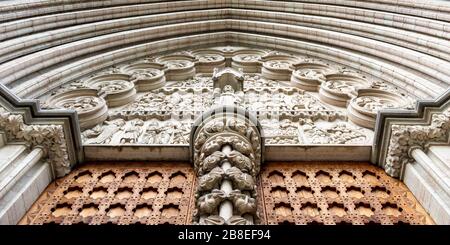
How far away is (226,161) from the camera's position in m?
4.60

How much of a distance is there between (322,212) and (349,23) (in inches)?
225

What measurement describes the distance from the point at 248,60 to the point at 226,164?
5.18 metres

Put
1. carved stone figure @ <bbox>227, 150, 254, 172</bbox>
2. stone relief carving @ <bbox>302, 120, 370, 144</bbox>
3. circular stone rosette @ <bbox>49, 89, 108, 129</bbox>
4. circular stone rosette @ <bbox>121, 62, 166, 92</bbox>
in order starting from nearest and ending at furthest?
carved stone figure @ <bbox>227, 150, 254, 172</bbox> → stone relief carving @ <bbox>302, 120, 370, 144</bbox> → circular stone rosette @ <bbox>49, 89, 108, 129</bbox> → circular stone rosette @ <bbox>121, 62, 166, 92</bbox>

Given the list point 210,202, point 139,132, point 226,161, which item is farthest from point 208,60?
point 210,202

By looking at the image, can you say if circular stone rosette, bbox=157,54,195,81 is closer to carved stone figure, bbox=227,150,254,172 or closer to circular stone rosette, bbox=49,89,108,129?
circular stone rosette, bbox=49,89,108,129

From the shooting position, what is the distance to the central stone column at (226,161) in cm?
386

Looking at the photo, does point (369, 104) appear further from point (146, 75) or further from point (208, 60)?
point (146, 75)

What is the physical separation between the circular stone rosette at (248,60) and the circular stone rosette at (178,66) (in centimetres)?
99

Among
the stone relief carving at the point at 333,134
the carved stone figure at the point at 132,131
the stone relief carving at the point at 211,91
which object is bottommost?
the stone relief carving at the point at 333,134

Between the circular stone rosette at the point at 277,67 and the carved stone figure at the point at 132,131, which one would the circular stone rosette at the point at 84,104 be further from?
the circular stone rosette at the point at 277,67

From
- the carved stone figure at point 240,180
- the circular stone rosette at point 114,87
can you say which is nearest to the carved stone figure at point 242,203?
the carved stone figure at point 240,180

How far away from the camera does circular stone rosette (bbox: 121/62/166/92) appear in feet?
26.4

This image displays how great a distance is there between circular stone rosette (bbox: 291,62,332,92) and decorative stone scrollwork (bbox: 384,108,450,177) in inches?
114

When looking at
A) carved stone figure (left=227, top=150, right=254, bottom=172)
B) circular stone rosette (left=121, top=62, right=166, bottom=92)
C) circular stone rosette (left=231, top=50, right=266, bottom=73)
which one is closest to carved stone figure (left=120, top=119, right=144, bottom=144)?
circular stone rosette (left=121, top=62, right=166, bottom=92)
